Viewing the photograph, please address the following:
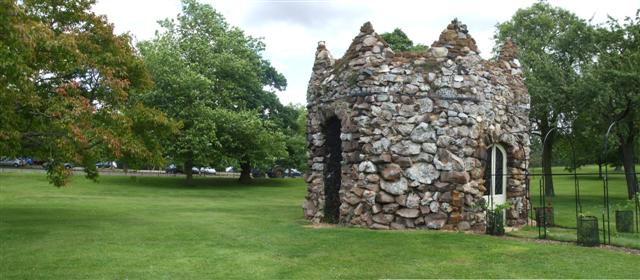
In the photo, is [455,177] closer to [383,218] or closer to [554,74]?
[383,218]

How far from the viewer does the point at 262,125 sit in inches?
1414

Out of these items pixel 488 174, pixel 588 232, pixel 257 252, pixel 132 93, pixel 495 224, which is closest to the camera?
pixel 257 252

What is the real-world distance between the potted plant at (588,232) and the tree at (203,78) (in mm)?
23311

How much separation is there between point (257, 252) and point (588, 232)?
6.29 m

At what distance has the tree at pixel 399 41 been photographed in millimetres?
36906

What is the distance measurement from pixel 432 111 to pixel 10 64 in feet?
28.4

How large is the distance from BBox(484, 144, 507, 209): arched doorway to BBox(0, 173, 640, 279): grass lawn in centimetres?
262

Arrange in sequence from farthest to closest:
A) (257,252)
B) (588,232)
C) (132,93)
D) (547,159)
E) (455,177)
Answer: (547,159), (132,93), (455,177), (588,232), (257,252)

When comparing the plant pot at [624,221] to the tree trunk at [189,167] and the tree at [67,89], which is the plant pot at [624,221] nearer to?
the tree at [67,89]

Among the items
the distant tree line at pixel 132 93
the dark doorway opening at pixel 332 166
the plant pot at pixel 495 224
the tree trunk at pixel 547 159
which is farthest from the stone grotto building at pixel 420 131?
the tree trunk at pixel 547 159

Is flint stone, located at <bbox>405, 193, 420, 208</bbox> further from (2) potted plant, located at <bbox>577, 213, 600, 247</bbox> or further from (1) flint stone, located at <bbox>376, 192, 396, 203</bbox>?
(2) potted plant, located at <bbox>577, 213, 600, 247</bbox>

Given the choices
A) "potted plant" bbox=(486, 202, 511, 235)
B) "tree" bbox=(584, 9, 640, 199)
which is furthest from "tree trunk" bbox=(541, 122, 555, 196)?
"potted plant" bbox=(486, 202, 511, 235)

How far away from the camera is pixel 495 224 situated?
485 inches

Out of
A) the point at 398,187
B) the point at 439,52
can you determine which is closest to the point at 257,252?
the point at 398,187
